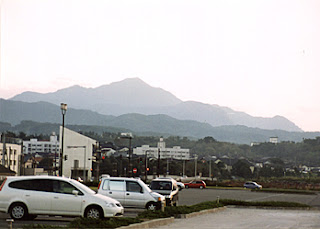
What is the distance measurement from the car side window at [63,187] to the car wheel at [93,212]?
69 cm

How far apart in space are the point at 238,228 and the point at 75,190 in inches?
239

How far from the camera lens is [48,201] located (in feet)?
66.1

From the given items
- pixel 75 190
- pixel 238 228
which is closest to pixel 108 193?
pixel 75 190

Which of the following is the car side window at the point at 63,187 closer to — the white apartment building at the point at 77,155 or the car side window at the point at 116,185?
the car side window at the point at 116,185

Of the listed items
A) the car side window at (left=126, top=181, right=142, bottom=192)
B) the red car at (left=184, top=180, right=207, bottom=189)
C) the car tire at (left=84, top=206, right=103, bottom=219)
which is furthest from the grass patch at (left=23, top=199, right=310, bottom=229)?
the red car at (left=184, top=180, right=207, bottom=189)

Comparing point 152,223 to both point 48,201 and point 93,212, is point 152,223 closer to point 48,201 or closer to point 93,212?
point 93,212

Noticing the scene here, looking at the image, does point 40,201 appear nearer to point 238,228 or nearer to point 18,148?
point 238,228

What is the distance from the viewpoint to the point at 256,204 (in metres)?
37.2

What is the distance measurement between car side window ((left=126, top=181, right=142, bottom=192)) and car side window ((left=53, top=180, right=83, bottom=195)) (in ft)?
19.4

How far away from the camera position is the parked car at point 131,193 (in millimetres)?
25906

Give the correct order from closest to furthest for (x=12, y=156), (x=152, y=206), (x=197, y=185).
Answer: (x=152, y=206), (x=197, y=185), (x=12, y=156)

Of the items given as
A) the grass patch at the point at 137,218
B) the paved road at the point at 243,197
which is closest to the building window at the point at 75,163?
the paved road at the point at 243,197

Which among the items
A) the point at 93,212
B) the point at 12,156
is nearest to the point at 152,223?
the point at 93,212

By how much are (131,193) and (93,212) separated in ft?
19.6
